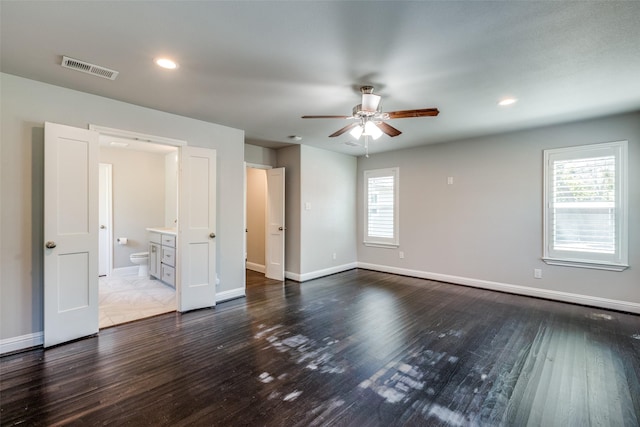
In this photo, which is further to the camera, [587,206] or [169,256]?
[169,256]

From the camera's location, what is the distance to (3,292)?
265 centimetres

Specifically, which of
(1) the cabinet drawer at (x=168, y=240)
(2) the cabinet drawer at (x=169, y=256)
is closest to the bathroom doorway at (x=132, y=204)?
(2) the cabinet drawer at (x=169, y=256)

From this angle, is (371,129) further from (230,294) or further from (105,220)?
(105,220)

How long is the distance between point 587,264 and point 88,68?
618cm

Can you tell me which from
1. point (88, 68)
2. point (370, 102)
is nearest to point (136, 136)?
point (88, 68)

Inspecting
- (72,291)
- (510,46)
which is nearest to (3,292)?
(72,291)

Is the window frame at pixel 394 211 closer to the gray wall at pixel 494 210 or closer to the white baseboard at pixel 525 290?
the gray wall at pixel 494 210

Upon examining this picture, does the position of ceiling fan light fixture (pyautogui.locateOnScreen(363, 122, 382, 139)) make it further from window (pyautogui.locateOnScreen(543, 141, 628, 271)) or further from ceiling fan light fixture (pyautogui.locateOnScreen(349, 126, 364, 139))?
window (pyautogui.locateOnScreen(543, 141, 628, 271))

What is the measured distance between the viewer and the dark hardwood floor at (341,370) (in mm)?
1896

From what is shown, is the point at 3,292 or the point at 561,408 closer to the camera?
the point at 561,408

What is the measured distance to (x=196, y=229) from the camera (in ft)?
12.7

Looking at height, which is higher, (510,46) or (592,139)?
(510,46)

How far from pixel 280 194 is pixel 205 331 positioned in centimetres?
286

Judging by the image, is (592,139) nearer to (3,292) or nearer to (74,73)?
(74,73)
